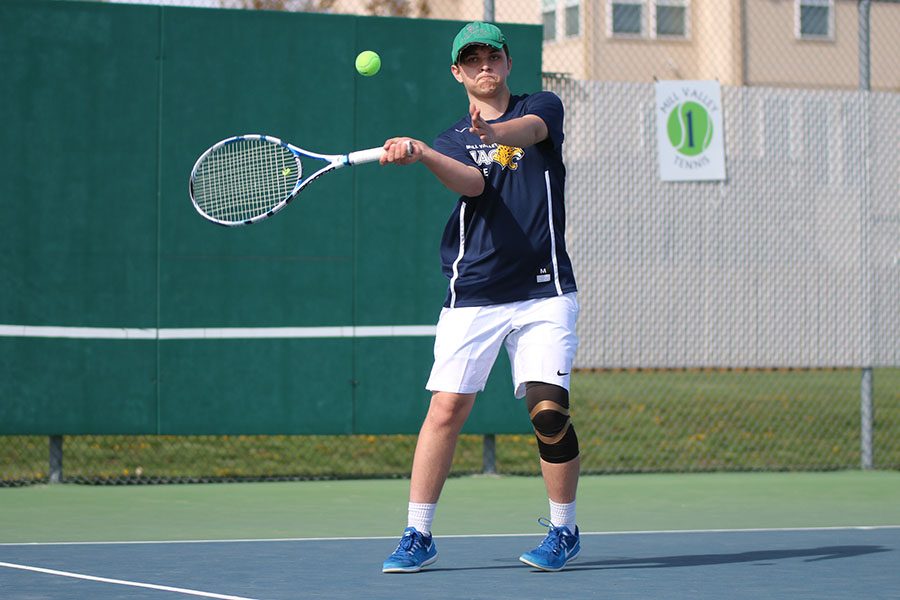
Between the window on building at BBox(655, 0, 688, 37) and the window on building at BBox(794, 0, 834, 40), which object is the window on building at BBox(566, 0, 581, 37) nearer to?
the window on building at BBox(655, 0, 688, 37)

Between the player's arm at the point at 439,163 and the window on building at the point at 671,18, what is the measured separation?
17325 millimetres

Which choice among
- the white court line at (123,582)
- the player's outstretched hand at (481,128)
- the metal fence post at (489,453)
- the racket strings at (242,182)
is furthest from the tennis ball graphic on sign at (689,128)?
the white court line at (123,582)

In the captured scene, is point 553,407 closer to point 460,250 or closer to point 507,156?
point 460,250

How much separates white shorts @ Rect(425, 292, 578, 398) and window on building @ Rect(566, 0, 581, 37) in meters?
15.4

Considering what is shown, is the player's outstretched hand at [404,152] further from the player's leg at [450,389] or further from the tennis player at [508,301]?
the player's leg at [450,389]

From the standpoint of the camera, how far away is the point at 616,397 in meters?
12.3

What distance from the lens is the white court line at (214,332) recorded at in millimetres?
8008

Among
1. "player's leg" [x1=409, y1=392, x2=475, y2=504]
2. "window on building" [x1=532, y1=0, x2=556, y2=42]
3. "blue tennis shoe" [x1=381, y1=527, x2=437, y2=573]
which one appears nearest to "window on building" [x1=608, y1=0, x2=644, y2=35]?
"window on building" [x1=532, y1=0, x2=556, y2=42]

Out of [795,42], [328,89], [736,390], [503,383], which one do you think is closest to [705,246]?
[503,383]

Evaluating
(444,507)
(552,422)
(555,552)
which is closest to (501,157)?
(552,422)

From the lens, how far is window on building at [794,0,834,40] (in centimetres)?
2262

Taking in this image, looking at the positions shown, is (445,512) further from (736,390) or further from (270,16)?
(736,390)

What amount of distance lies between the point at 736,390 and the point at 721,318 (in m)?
4.37

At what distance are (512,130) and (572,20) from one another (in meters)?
16.2
